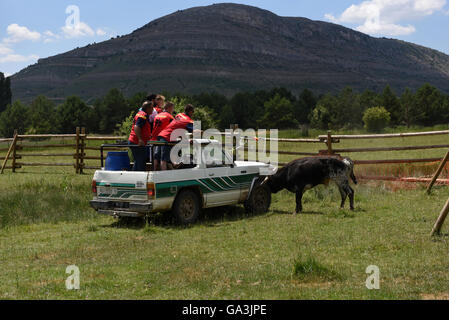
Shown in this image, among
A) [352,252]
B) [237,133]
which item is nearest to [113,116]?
[237,133]

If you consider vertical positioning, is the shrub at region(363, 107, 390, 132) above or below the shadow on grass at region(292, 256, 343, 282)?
above

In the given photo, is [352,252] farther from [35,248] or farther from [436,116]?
[436,116]

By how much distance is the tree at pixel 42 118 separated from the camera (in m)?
85.1

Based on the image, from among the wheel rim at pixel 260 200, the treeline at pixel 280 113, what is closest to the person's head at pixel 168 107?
the wheel rim at pixel 260 200

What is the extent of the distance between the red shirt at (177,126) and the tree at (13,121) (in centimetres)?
8452

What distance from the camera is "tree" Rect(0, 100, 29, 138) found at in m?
88.1

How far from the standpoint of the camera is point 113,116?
101 metres

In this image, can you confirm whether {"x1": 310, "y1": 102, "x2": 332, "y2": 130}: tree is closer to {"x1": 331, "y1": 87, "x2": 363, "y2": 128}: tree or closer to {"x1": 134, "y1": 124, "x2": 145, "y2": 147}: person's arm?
{"x1": 331, "y1": 87, "x2": 363, "y2": 128}: tree

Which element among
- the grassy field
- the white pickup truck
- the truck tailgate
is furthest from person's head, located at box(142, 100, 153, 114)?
the grassy field

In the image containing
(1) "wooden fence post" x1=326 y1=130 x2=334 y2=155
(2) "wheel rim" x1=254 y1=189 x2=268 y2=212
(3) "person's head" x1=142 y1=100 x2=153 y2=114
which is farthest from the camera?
(1) "wooden fence post" x1=326 y1=130 x2=334 y2=155

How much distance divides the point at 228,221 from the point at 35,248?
→ 3.94 m

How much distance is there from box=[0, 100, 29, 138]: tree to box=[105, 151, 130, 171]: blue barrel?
84.1m

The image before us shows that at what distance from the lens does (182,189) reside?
10031mm
